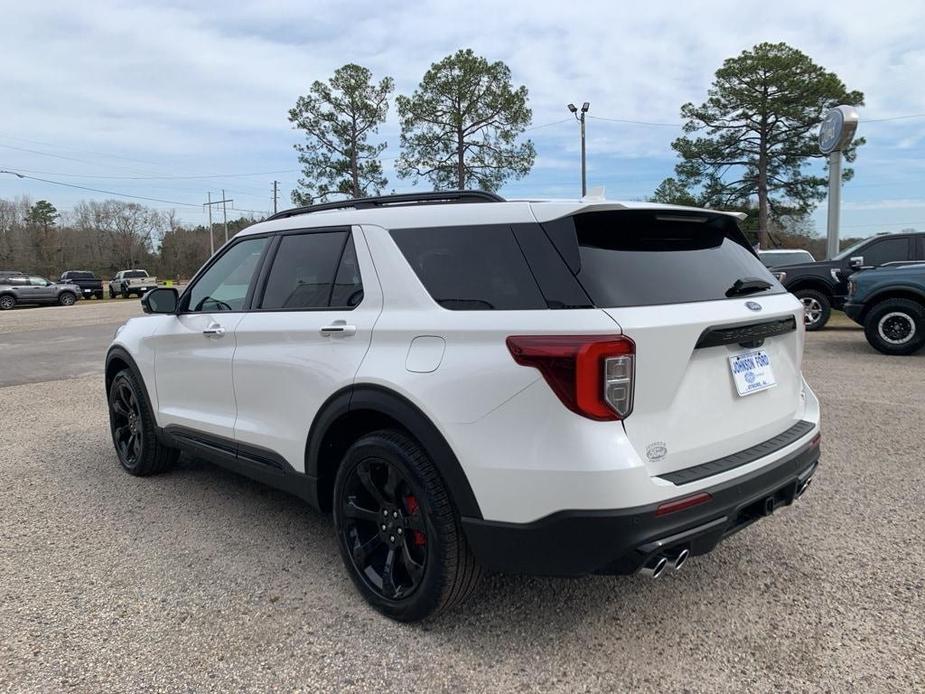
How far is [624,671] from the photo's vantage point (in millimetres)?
2426

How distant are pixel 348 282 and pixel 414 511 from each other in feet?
3.59

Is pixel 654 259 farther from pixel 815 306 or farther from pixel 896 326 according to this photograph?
pixel 815 306

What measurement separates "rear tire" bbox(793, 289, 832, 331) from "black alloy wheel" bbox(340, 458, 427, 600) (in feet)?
38.2

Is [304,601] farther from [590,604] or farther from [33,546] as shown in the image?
[33,546]

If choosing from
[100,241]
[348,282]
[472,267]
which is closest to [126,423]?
[348,282]

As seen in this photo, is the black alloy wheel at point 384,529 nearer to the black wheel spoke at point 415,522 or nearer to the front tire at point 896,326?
the black wheel spoke at point 415,522

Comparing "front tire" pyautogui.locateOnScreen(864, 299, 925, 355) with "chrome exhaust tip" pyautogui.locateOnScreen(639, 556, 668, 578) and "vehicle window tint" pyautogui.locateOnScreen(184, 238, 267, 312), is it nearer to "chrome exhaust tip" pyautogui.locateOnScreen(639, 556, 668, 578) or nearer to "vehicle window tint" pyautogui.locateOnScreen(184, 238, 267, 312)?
"chrome exhaust tip" pyautogui.locateOnScreen(639, 556, 668, 578)

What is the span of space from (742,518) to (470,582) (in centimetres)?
108

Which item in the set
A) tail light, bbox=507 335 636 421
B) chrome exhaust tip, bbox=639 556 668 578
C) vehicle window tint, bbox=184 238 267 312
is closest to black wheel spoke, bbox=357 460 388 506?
tail light, bbox=507 335 636 421

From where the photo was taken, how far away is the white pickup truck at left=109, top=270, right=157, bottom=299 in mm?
40719

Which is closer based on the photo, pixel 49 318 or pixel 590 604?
pixel 590 604

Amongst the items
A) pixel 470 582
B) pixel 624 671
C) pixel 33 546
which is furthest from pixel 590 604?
pixel 33 546

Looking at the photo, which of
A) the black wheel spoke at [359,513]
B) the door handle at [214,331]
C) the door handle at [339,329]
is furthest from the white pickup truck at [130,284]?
the black wheel spoke at [359,513]

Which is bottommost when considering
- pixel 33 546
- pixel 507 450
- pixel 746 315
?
pixel 33 546
